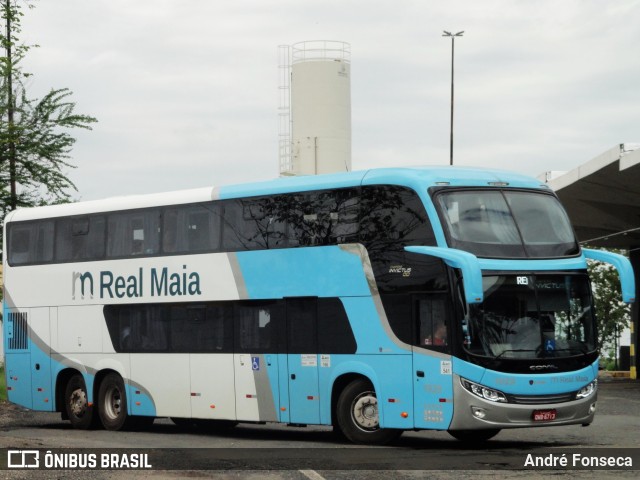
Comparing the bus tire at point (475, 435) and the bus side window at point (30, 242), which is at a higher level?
the bus side window at point (30, 242)

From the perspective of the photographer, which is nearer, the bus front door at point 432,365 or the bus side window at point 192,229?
the bus front door at point 432,365

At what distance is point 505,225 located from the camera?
58.3 feet

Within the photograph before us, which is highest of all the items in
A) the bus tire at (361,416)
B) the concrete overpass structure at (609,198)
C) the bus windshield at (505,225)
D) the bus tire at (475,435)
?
the concrete overpass structure at (609,198)

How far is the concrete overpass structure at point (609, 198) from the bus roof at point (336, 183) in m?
15.1

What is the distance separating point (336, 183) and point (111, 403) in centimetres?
709

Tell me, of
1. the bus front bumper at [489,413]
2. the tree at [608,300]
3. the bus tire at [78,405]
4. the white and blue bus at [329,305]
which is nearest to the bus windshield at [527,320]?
the white and blue bus at [329,305]

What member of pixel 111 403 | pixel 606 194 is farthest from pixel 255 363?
pixel 606 194

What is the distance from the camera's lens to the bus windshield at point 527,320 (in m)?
17.2

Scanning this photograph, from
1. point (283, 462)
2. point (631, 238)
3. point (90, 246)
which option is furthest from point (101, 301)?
point (631, 238)

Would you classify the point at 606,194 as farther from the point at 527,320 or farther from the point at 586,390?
the point at 527,320

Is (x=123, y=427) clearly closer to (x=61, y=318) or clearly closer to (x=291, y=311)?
(x=61, y=318)

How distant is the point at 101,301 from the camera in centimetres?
2323

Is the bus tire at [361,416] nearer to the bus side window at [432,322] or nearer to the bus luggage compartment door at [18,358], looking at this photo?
the bus side window at [432,322]

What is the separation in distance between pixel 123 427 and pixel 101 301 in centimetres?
233
